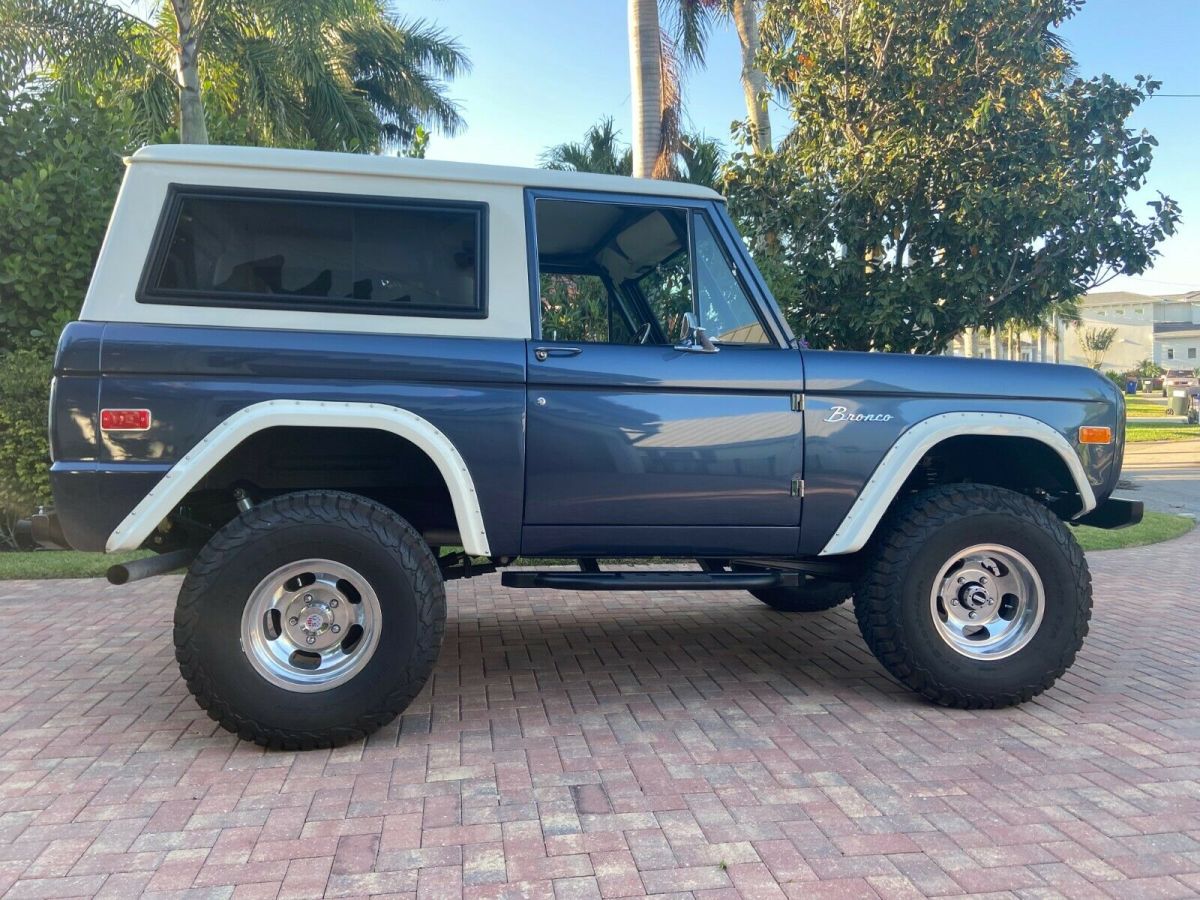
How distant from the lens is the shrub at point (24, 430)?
6.96 m

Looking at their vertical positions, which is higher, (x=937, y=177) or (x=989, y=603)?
(x=937, y=177)

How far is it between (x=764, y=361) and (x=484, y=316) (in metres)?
1.20

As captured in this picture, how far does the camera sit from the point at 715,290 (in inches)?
150

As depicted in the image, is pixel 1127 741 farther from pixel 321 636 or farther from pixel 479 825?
pixel 321 636

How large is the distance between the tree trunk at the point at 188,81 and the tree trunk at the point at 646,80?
5139mm

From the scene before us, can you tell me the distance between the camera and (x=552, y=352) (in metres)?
3.51

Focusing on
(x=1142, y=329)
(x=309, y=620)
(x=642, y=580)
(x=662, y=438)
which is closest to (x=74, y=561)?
(x=309, y=620)

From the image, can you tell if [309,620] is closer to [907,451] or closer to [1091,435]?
[907,451]

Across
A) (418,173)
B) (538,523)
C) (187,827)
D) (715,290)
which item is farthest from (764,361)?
(187,827)

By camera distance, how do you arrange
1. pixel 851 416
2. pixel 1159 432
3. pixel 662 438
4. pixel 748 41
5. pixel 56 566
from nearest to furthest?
pixel 662 438 → pixel 851 416 → pixel 56 566 → pixel 748 41 → pixel 1159 432

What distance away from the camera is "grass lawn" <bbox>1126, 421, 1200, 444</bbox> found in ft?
75.5

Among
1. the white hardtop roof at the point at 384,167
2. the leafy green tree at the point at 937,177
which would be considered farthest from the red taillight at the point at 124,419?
the leafy green tree at the point at 937,177

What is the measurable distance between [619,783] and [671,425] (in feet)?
4.60

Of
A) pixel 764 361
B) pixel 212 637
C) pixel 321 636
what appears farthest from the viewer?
pixel 764 361
